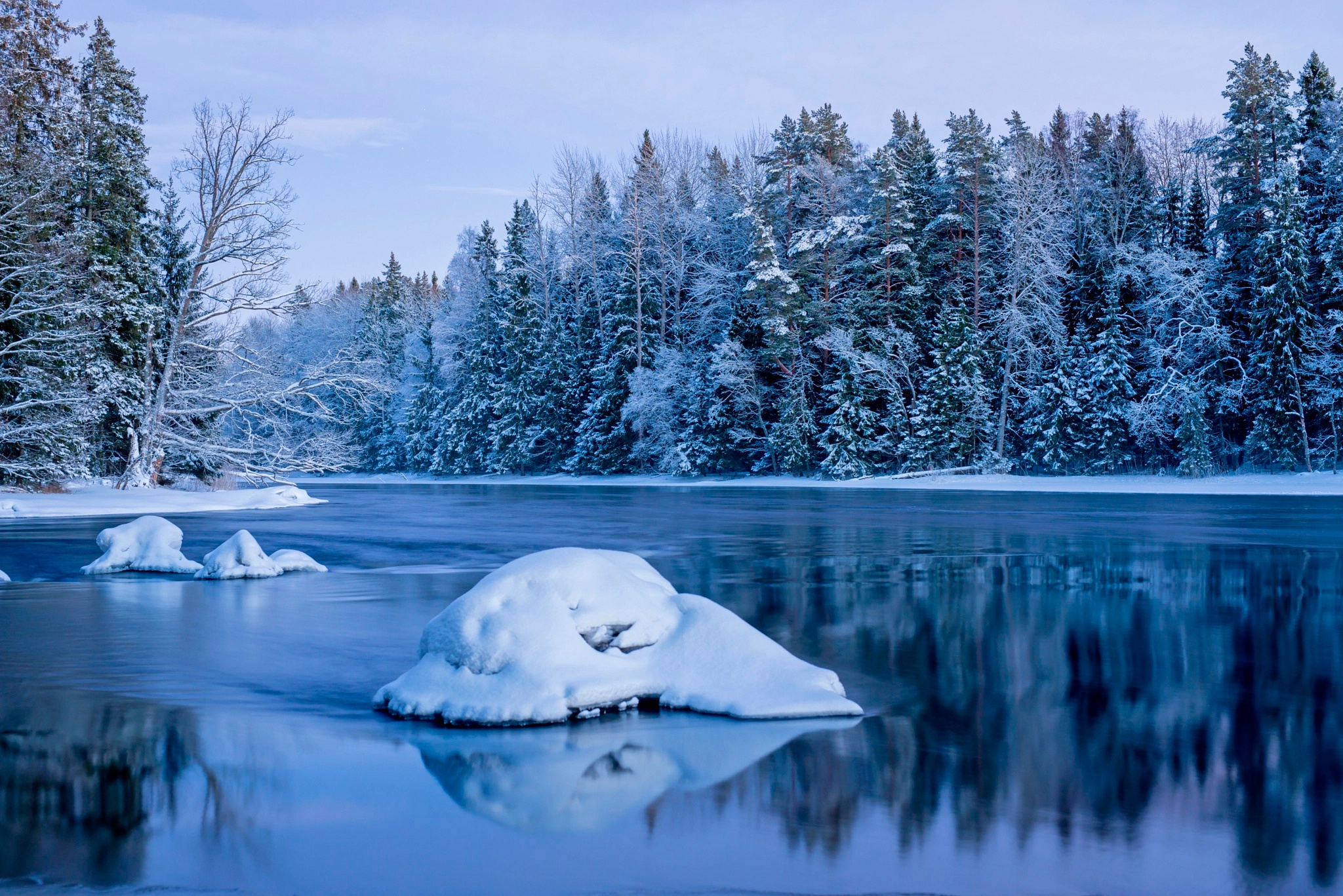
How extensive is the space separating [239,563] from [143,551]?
226 centimetres

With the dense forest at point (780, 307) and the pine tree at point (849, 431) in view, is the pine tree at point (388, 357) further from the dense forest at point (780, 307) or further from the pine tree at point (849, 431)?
the pine tree at point (849, 431)

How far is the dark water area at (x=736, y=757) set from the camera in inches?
186

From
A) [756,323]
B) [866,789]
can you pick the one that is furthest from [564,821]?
[756,323]

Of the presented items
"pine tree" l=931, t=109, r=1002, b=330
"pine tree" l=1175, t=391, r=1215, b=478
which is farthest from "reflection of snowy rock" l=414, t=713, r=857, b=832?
"pine tree" l=931, t=109, r=1002, b=330

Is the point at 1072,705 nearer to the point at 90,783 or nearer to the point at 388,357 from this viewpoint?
the point at 90,783

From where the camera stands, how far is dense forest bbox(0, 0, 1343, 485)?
3394 centimetres

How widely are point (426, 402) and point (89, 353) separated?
3672 centimetres

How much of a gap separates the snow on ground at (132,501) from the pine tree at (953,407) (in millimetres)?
24511

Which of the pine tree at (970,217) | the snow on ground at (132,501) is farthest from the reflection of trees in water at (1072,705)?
the pine tree at (970,217)

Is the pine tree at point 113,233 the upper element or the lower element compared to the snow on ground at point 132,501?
upper

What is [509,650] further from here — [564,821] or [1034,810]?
[1034,810]

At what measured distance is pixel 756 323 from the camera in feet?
158

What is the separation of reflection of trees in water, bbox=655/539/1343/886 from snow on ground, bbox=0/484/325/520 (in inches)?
869

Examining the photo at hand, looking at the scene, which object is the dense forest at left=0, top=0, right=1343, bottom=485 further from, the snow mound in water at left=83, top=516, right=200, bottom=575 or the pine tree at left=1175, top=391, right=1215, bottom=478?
the snow mound in water at left=83, top=516, right=200, bottom=575
